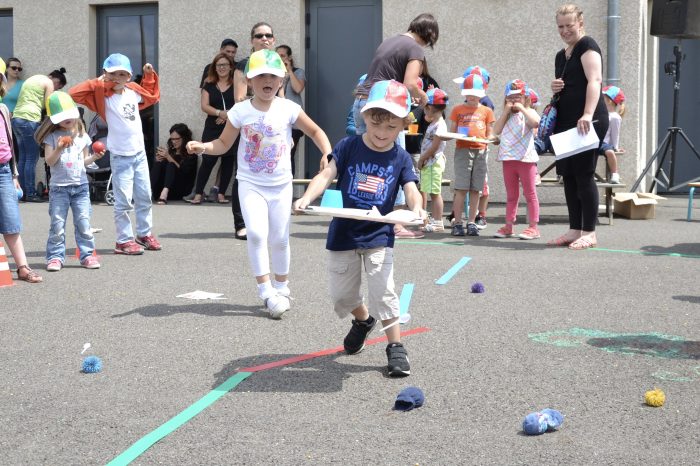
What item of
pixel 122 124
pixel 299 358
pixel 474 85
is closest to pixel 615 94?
pixel 474 85

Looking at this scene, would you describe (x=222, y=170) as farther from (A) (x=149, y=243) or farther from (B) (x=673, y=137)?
(B) (x=673, y=137)

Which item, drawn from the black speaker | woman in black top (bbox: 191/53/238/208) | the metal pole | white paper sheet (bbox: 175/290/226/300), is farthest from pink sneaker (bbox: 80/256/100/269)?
the metal pole

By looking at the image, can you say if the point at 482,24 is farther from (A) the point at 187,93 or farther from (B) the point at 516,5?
(A) the point at 187,93

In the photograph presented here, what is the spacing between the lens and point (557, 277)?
8.00 meters

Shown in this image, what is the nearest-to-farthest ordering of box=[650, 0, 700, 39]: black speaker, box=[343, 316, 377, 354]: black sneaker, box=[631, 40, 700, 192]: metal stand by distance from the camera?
box=[343, 316, 377, 354]: black sneaker, box=[650, 0, 700, 39]: black speaker, box=[631, 40, 700, 192]: metal stand

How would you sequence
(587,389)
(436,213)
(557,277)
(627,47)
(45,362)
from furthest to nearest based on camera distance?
(627,47) < (436,213) < (557,277) < (45,362) < (587,389)

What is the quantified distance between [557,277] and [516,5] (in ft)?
26.9

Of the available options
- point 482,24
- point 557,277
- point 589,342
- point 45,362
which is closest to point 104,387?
point 45,362

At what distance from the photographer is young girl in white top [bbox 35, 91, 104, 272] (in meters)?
8.48

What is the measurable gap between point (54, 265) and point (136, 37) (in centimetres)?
967

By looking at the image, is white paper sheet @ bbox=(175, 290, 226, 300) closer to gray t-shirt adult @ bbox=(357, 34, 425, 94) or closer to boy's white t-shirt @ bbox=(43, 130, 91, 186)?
boy's white t-shirt @ bbox=(43, 130, 91, 186)

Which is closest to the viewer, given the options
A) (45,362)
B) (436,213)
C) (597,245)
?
(45,362)

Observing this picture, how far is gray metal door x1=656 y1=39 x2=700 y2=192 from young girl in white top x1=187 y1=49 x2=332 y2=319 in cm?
1157

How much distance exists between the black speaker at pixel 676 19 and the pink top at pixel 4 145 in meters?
9.26
